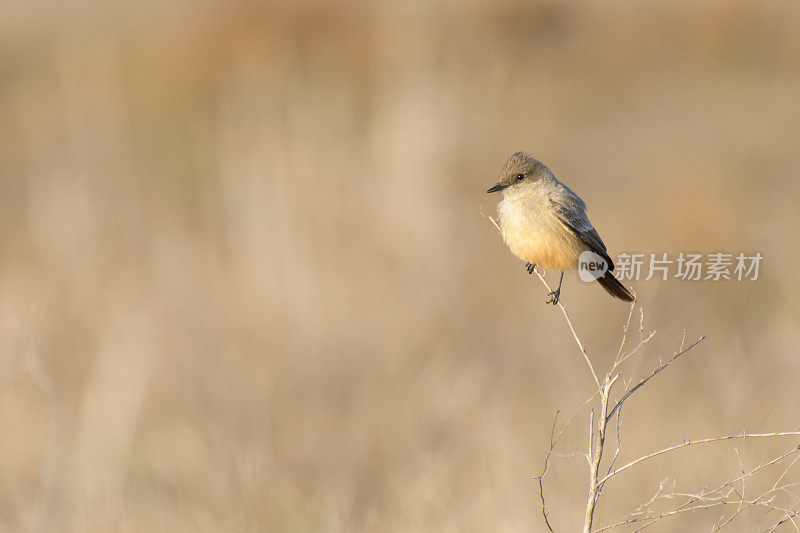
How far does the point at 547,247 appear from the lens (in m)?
4.12

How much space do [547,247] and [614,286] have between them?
1.10 feet

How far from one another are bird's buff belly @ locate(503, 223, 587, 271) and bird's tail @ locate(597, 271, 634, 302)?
0.17 m

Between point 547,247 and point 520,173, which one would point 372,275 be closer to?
point 520,173

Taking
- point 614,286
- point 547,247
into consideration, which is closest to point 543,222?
point 547,247

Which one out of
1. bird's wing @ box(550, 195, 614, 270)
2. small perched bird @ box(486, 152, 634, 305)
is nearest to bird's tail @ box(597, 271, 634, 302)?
small perched bird @ box(486, 152, 634, 305)

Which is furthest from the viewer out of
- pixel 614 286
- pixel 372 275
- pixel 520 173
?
pixel 372 275

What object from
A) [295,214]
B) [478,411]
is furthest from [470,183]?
[478,411]

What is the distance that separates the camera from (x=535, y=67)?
1867 cm

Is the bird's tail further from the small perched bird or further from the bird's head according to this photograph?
the bird's head

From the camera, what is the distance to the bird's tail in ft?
13.4

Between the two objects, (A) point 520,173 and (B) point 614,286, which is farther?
(A) point 520,173

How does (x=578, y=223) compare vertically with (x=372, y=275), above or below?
above

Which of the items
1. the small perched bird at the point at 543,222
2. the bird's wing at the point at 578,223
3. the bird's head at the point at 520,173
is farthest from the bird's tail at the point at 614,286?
the bird's head at the point at 520,173

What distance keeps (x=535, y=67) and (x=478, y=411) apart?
12.3 m
